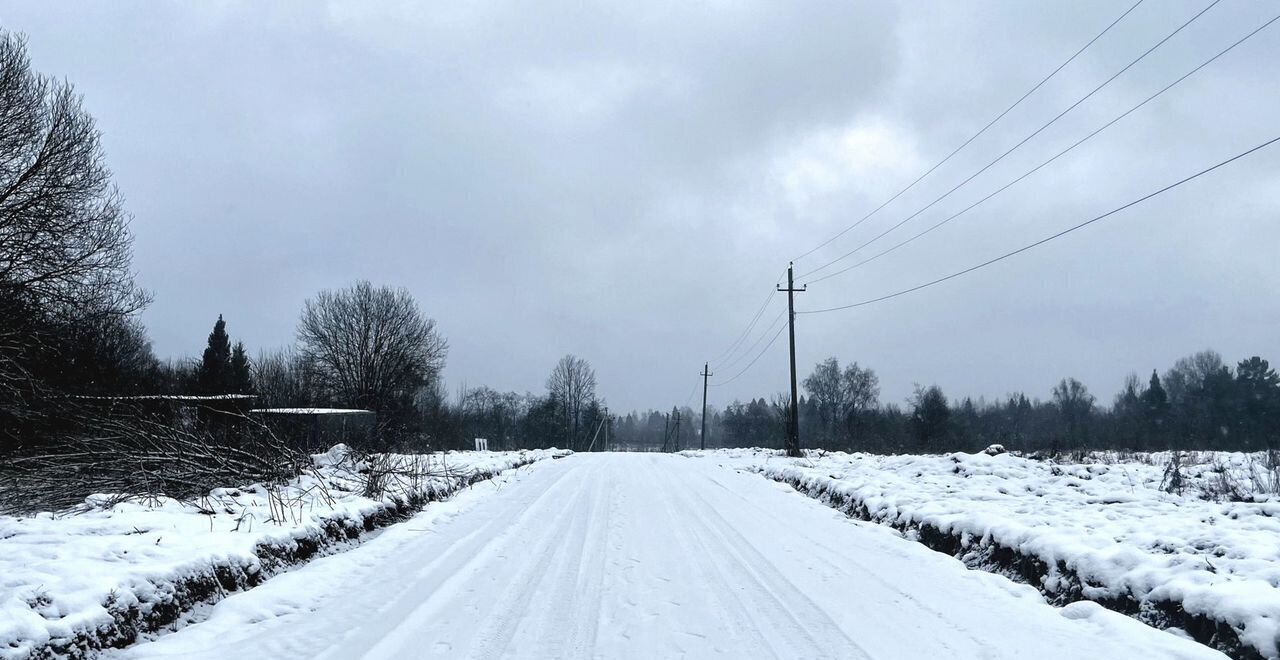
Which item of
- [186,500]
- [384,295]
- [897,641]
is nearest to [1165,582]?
[897,641]

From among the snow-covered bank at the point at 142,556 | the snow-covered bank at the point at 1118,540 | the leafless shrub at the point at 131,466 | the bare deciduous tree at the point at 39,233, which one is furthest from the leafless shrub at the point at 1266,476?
the bare deciduous tree at the point at 39,233

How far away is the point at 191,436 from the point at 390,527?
386 centimetres

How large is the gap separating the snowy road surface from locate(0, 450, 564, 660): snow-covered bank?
0.34m

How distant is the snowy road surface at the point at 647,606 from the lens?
5000mm

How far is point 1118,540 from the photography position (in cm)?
757

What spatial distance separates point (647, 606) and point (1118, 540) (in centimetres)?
521

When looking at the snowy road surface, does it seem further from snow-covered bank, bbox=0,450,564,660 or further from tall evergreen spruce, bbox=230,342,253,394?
tall evergreen spruce, bbox=230,342,253,394

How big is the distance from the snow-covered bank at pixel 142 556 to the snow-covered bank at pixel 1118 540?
7621mm

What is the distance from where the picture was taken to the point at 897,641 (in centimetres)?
523

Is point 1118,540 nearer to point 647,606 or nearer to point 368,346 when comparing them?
point 647,606

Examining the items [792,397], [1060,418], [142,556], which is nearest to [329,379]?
[792,397]

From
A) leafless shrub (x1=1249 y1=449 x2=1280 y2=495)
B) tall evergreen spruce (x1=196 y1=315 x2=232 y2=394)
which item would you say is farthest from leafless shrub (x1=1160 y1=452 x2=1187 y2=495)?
tall evergreen spruce (x1=196 y1=315 x2=232 y2=394)

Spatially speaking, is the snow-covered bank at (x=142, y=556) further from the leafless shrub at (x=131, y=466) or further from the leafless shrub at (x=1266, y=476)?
the leafless shrub at (x=1266, y=476)

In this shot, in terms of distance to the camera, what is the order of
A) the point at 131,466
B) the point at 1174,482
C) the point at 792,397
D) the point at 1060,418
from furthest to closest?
the point at 1060,418 < the point at 792,397 < the point at 1174,482 < the point at 131,466
